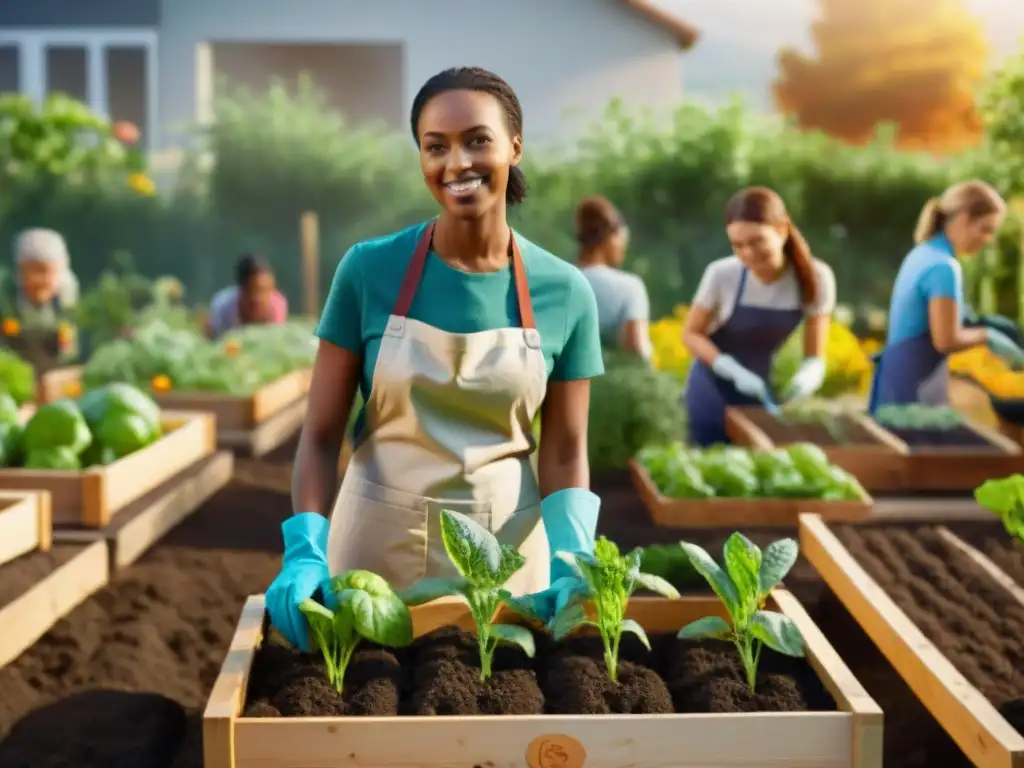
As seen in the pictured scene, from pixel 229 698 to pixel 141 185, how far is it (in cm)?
1212

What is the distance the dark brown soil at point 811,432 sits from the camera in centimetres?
530

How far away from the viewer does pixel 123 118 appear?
16422 mm

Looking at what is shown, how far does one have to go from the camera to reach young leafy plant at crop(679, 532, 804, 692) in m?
2.18

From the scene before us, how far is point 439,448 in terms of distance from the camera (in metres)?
2.46

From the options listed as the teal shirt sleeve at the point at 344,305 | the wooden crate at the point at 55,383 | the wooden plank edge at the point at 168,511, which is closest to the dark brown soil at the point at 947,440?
the wooden plank edge at the point at 168,511

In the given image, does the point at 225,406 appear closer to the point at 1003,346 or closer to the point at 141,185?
the point at 1003,346

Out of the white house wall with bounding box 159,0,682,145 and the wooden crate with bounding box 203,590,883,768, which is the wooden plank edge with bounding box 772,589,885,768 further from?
the white house wall with bounding box 159,0,682,145

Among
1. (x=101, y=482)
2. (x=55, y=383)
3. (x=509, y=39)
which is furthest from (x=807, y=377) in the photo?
(x=509, y=39)

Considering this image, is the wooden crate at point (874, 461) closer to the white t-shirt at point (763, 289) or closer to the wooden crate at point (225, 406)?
the white t-shirt at point (763, 289)

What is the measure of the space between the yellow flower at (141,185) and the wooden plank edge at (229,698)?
38.2ft

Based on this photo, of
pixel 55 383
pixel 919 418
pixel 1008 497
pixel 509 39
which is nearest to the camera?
pixel 1008 497

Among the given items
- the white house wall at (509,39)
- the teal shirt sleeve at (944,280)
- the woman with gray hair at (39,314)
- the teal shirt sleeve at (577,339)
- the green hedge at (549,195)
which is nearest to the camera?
the teal shirt sleeve at (577,339)

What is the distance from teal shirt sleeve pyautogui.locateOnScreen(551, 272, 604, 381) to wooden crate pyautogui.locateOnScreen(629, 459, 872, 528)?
86.1 inches

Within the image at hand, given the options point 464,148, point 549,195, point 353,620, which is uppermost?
point 549,195
